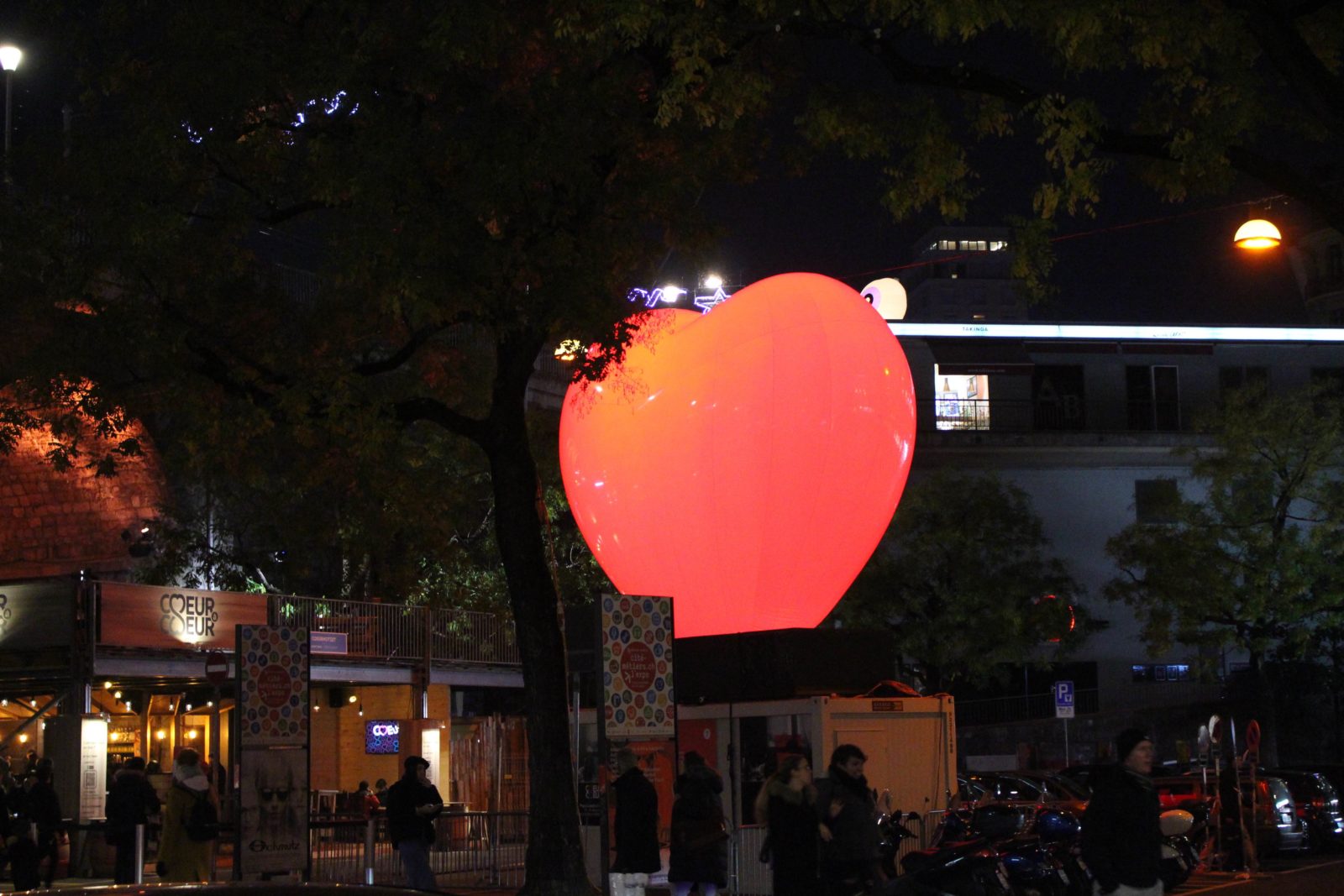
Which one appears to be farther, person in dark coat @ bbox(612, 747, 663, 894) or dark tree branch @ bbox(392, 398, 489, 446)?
dark tree branch @ bbox(392, 398, 489, 446)

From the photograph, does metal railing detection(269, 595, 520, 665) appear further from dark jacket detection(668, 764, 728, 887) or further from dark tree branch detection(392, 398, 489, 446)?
dark jacket detection(668, 764, 728, 887)

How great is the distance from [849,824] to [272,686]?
23.7ft

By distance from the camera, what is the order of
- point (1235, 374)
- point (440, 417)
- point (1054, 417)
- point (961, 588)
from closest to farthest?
1. point (440, 417)
2. point (961, 588)
3. point (1054, 417)
4. point (1235, 374)

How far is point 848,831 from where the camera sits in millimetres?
10625

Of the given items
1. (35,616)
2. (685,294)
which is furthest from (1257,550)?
(35,616)

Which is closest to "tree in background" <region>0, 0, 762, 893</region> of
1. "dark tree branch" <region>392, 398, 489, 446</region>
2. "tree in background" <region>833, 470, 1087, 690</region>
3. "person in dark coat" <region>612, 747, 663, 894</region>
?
"dark tree branch" <region>392, 398, 489, 446</region>

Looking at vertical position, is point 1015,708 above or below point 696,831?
below

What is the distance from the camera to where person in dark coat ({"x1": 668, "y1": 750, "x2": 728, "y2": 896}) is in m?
12.6

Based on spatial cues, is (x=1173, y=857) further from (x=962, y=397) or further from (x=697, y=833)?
(x=962, y=397)

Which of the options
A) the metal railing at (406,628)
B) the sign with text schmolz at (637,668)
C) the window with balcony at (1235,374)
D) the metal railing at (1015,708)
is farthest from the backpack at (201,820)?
the window with balcony at (1235,374)

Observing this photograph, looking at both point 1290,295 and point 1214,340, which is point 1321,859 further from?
point 1290,295

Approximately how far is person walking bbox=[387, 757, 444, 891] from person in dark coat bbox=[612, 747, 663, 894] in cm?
284

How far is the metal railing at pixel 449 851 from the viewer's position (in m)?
20.7

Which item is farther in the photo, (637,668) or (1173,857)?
(637,668)
